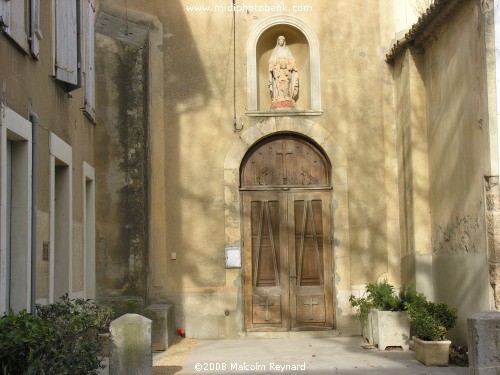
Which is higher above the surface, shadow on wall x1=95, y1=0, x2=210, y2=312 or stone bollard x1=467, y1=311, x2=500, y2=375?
shadow on wall x1=95, y1=0, x2=210, y2=312

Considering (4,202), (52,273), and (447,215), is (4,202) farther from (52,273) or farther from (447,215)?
(447,215)

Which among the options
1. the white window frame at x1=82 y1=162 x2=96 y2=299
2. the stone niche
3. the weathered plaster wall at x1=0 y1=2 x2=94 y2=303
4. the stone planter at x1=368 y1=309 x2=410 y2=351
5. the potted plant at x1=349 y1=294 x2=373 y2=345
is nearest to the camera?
the weathered plaster wall at x1=0 y1=2 x2=94 y2=303

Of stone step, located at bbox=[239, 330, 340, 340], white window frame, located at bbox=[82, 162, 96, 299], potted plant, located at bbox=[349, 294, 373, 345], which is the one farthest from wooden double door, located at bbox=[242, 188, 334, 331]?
white window frame, located at bbox=[82, 162, 96, 299]

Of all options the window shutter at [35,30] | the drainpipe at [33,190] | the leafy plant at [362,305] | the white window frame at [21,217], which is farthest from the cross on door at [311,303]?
the window shutter at [35,30]

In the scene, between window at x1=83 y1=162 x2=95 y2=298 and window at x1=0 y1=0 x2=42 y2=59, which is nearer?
window at x1=0 y1=0 x2=42 y2=59

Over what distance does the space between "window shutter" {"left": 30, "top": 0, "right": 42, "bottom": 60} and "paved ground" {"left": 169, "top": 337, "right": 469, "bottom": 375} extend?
439cm

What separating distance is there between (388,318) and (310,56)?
16.6 feet

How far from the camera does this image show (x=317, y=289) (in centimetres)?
1397

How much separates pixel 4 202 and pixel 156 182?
19.8 feet

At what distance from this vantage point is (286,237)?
14.0 meters

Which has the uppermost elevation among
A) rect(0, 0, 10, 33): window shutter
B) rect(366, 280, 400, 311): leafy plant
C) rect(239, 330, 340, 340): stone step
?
rect(0, 0, 10, 33): window shutter

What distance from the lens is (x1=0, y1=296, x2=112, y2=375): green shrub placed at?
6148mm

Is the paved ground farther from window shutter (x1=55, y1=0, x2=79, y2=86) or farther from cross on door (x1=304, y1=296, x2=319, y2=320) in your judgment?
window shutter (x1=55, y1=0, x2=79, y2=86)

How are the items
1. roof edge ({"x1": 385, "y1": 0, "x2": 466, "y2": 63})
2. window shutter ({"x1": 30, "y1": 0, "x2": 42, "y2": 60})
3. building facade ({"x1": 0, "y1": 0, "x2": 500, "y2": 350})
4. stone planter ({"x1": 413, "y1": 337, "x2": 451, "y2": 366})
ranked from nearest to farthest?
1. window shutter ({"x1": 30, "y1": 0, "x2": 42, "y2": 60})
2. stone planter ({"x1": 413, "y1": 337, "x2": 451, "y2": 366})
3. roof edge ({"x1": 385, "y1": 0, "x2": 466, "y2": 63})
4. building facade ({"x1": 0, "y1": 0, "x2": 500, "y2": 350})
